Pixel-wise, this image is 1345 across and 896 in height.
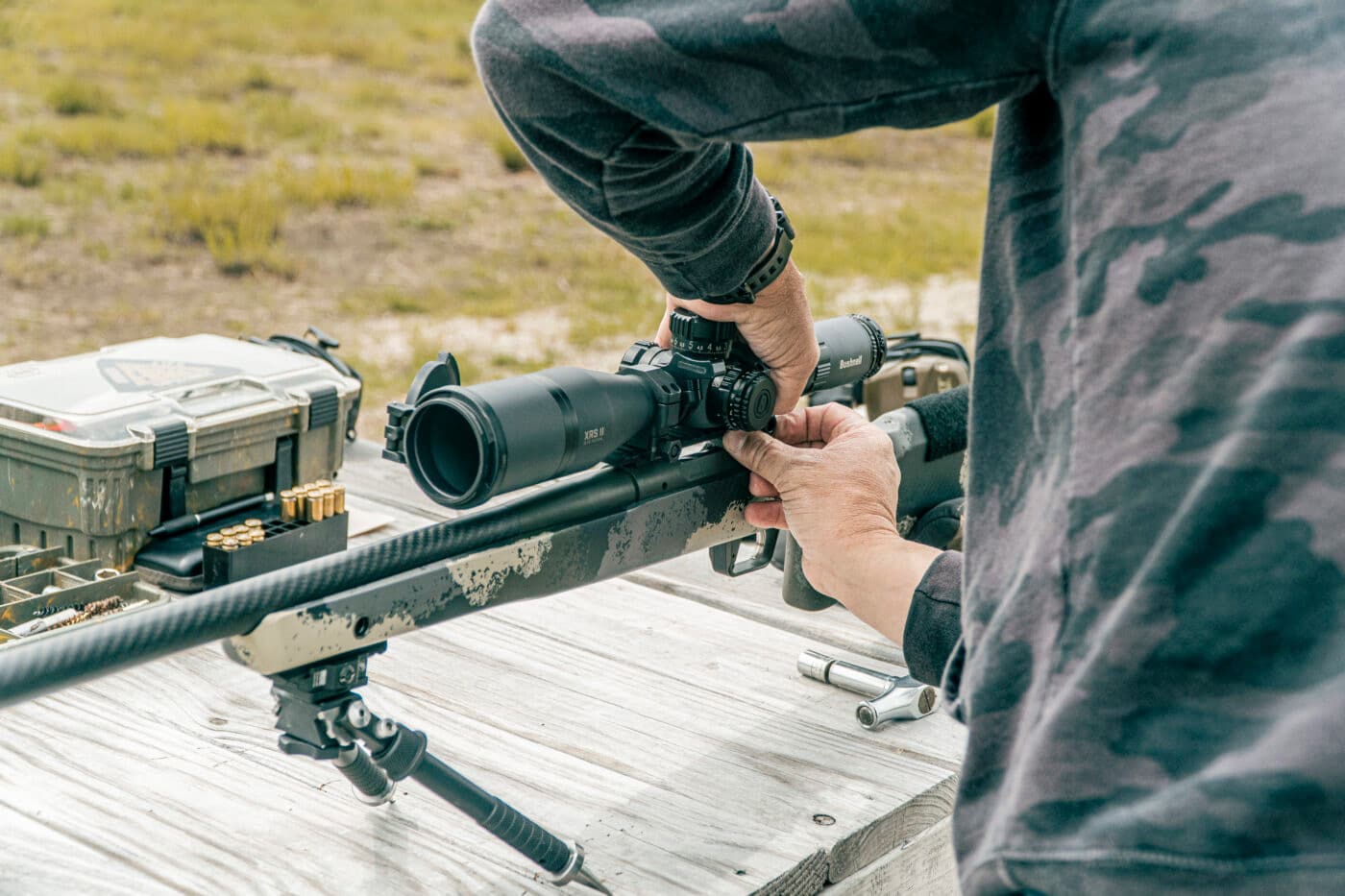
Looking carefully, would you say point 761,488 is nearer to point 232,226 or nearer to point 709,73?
point 709,73

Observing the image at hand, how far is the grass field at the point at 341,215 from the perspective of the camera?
744 cm

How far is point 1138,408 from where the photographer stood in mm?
958

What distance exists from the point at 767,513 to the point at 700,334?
0.29 metres

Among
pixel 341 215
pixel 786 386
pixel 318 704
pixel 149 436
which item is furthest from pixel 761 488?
pixel 341 215

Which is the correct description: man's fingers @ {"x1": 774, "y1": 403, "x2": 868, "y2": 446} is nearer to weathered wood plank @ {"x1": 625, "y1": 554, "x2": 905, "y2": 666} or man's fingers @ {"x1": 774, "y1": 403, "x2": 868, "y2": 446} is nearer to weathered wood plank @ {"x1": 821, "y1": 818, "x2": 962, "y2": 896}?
weathered wood plank @ {"x1": 625, "y1": 554, "x2": 905, "y2": 666}

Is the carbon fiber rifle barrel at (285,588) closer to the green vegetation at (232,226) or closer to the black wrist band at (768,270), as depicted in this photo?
the black wrist band at (768,270)

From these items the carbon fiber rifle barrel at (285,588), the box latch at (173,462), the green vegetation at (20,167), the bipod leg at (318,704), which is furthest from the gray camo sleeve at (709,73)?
the green vegetation at (20,167)

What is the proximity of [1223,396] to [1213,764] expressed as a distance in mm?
253

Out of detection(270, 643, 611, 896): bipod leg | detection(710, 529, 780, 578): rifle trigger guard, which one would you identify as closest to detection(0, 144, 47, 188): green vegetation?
detection(710, 529, 780, 578): rifle trigger guard

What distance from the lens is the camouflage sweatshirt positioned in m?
0.91

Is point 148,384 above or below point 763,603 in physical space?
above

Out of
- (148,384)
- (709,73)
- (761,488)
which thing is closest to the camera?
(709,73)

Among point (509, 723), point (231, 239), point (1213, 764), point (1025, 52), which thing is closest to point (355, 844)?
point (509, 723)

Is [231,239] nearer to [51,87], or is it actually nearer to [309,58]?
[51,87]
